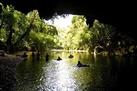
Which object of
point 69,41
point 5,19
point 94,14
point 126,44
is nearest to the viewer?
point 94,14

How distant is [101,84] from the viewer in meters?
30.2

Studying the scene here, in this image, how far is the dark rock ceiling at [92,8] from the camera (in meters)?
28.3

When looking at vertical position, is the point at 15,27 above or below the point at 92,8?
above

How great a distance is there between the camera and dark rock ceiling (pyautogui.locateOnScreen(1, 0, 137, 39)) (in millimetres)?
28281

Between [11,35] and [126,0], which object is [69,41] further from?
[126,0]

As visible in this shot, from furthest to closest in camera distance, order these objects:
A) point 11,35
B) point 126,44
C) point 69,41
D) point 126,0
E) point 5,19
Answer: point 69,41 → point 126,44 → point 11,35 → point 5,19 → point 126,0

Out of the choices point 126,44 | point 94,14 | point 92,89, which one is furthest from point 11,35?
point 92,89

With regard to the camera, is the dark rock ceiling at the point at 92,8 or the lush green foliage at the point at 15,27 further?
the lush green foliage at the point at 15,27

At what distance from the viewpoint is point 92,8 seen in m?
30.6

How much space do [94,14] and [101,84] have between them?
27.4 ft

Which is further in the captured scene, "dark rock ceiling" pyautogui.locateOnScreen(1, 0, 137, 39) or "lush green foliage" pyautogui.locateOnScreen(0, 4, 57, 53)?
"lush green foliage" pyautogui.locateOnScreen(0, 4, 57, 53)

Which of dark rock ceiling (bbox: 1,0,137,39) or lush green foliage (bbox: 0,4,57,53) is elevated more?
lush green foliage (bbox: 0,4,57,53)

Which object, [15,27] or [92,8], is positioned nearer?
[92,8]

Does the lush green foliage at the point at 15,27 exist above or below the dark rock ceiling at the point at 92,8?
above
